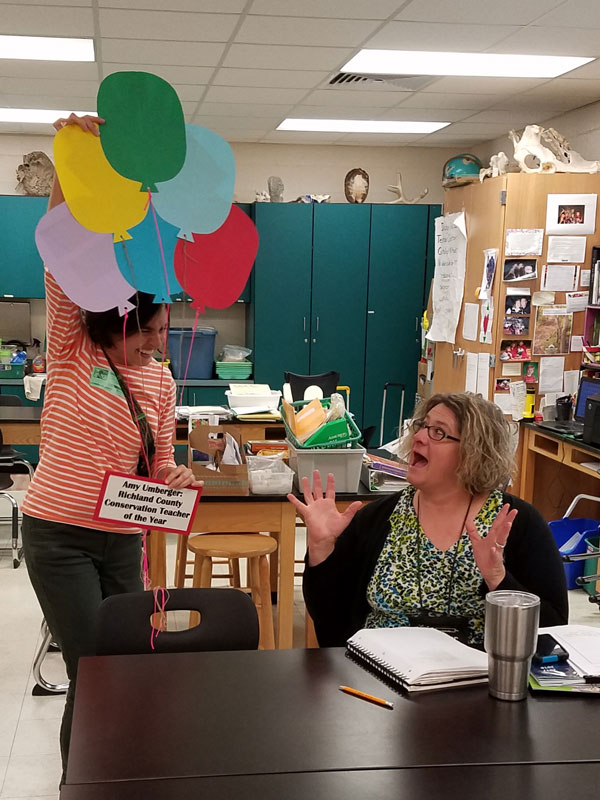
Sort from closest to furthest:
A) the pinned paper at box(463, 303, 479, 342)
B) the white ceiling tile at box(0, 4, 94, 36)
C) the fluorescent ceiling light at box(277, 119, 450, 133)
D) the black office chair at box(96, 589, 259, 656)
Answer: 1. the black office chair at box(96, 589, 259, 656)
2. the white ceiling tile at box(0, 4, 94, 36)
3. the pinned paper at box(463, 303, 479, 342)
4. the fluorescent ceiling light at box(277, 119, 450, 133)

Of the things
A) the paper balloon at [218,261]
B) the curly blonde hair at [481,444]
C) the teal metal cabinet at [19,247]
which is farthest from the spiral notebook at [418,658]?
the teal metal cabinet at [19,247]

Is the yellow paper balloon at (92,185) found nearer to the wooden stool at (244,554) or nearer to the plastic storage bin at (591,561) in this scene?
the wooden stool at (244,554)

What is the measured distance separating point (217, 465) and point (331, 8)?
211cm

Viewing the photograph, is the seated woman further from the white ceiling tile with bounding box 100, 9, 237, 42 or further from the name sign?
the white ceiling tile with bounding box 100, 9, 237, 42

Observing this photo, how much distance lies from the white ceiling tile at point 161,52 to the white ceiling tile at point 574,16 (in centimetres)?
164

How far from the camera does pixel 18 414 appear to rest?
491 cm

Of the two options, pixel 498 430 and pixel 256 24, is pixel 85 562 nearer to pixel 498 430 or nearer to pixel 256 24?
pixel 498 430

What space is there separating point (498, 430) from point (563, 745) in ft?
2.94

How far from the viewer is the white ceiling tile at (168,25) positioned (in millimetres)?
3881

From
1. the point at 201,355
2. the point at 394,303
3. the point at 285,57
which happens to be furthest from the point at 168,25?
the point at 394,303

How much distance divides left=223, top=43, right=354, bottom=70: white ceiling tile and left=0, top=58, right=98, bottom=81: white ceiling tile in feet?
2.83

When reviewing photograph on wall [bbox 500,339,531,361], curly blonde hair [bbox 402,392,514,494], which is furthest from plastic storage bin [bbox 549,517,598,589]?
curly blonde hair [bbox 402,392,514,494]

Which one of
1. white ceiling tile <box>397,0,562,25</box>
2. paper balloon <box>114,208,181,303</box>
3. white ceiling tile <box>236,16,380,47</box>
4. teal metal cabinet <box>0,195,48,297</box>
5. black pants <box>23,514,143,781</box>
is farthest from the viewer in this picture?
teal metal cabinet <box>0,195,48,297</box>

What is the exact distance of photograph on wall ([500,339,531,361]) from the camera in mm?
5285
